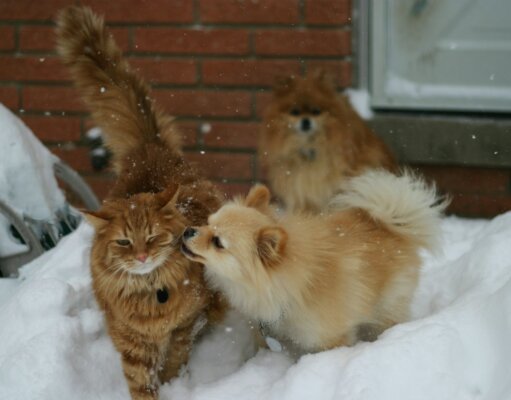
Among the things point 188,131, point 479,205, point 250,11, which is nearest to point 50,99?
point 188,131

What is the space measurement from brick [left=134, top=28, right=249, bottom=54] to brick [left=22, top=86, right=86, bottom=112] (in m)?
0.54

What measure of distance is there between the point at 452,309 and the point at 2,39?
3440 millimetres

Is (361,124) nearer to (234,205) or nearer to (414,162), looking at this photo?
(414,162)

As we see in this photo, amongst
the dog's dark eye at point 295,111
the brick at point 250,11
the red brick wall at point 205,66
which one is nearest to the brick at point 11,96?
the red brick wall at point 205,66

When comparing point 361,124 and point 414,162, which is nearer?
point 361,124

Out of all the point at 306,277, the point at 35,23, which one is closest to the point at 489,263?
the point at 306,277

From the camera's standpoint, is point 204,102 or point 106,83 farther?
point 204,102

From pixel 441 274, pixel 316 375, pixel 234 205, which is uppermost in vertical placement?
pixel 234 205

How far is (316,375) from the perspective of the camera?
242cm

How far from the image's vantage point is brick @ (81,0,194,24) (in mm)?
4383

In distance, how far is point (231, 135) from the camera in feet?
14.8

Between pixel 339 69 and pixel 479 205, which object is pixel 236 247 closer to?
pixel 339 69

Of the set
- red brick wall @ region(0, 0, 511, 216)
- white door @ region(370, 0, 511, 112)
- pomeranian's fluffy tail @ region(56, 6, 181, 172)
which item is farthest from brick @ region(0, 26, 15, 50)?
white door @ region(370, 0, 511, 112)

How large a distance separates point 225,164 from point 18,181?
4.37ft
